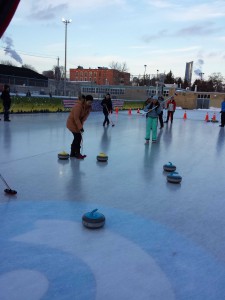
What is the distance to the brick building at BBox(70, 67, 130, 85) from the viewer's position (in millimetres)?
97500

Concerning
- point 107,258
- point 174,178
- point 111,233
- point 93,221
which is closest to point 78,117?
point 174,178

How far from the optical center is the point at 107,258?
2.68m

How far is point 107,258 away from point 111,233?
0.53 m

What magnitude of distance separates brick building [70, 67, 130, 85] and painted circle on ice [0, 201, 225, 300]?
8398 centimetres

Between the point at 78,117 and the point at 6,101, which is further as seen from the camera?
A: the point at 6,101

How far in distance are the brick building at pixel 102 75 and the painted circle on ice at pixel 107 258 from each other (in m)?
84.0

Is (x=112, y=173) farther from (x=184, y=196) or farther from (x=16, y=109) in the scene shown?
(x=16, y=109)

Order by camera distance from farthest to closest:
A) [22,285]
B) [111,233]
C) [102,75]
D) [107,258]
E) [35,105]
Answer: [102,75]
[35,105]
[111,233]
[107,258]
[22,285]

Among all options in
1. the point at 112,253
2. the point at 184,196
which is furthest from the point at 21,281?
the point at 184,196

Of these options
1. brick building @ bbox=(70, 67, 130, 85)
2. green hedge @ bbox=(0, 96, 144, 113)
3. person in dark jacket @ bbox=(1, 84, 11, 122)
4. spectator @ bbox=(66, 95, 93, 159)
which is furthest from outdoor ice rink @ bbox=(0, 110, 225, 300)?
brick building @ bbox=(70, 67, 130, 85)

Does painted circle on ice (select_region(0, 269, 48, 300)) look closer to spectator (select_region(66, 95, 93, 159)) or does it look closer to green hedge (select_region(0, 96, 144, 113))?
spectator (select_region(66, 95, 93, 159))

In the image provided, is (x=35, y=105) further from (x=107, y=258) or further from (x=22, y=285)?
(x=22, y=285)

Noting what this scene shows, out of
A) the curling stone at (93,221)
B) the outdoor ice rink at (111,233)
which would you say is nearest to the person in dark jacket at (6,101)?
the outdoor ice rink at (111,233)

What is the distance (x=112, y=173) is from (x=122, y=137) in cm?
512
